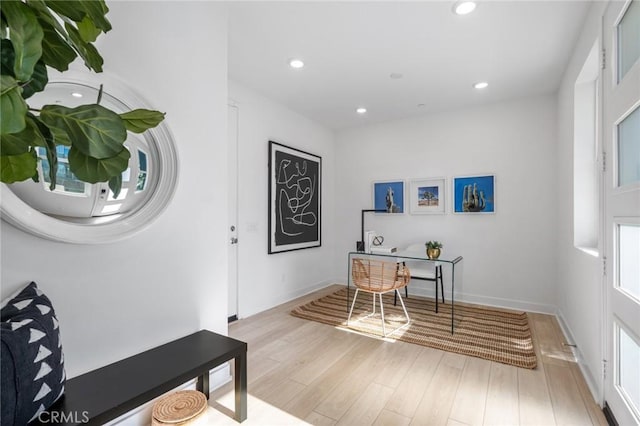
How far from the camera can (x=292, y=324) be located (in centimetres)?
323

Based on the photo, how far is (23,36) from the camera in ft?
1.80

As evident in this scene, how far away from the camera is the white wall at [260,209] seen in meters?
3.46

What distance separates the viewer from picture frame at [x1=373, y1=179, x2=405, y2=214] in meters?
4.48

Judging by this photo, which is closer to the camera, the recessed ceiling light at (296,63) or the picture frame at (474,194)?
the recessed ceiling light at (296,63)

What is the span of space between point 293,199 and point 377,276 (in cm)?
171

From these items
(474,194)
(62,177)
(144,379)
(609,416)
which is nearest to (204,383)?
(144,379)

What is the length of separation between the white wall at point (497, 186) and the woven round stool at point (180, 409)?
3.40m

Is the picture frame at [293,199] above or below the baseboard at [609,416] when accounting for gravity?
above

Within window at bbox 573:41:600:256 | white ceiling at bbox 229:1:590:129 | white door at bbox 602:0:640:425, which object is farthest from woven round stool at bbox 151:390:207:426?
window at bbox 573:41:600:256

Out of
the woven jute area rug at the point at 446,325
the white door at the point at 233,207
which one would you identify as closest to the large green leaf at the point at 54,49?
the white door at the point at 233,207

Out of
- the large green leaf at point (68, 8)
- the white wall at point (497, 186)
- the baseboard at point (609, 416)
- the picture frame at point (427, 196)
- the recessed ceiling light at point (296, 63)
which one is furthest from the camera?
the picture frame at point (427, 196)

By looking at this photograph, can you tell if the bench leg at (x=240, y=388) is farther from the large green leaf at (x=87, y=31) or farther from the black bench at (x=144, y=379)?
the large green leaf at (x=87, y=31)

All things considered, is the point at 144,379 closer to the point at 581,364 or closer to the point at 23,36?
the point at 23,36

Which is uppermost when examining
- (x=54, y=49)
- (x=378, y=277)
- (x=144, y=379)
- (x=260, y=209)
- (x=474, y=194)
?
(x=54, y=49)
